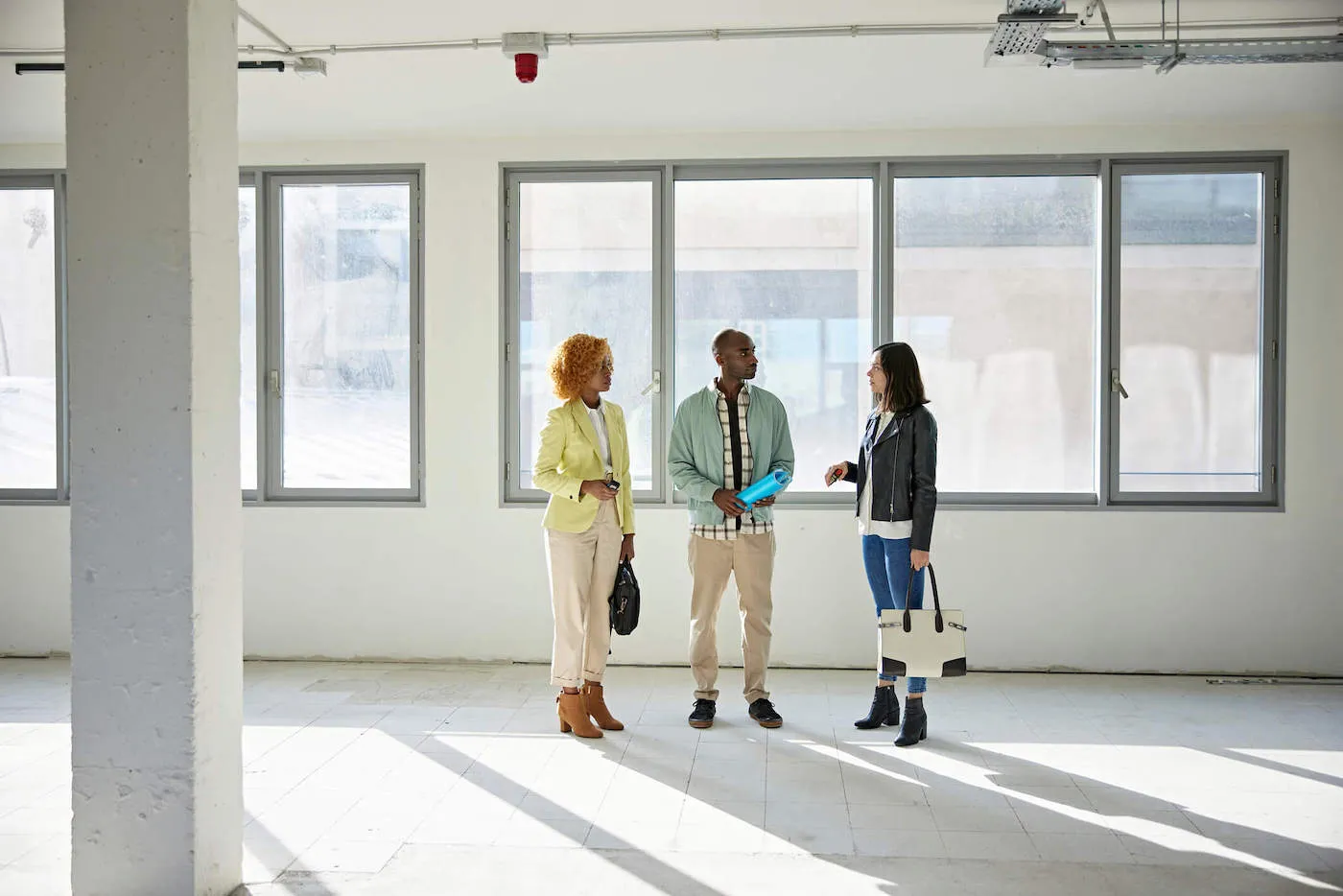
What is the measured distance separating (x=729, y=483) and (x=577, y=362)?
81cm

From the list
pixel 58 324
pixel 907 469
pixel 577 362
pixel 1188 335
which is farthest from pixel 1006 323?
pixel 58 324

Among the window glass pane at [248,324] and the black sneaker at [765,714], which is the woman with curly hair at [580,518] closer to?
the black sneaker at [765,714]

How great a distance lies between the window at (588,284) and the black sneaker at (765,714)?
5.17 feet

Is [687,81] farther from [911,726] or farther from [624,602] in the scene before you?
[911,726]

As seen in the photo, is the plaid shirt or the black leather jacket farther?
the plaid shirt

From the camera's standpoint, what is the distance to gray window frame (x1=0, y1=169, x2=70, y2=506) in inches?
262

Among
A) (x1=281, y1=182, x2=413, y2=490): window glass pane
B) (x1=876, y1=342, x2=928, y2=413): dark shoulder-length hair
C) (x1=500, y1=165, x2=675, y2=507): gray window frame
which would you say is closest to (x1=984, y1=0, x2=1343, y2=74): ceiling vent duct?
(x1=876, y1=342, x2=928, y2=413): dark shoulder-length hair

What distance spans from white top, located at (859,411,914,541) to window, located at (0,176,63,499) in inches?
180

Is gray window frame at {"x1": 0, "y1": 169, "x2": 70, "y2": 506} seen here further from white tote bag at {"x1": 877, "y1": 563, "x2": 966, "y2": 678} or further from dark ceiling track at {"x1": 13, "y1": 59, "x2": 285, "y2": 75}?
white tote bag at {"x1": 877, "y1": 563, "x2": 966, "y2": 678}

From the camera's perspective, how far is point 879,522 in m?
4.77

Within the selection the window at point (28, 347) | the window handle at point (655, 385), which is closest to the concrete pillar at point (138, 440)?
the window handle at point (655, 385)

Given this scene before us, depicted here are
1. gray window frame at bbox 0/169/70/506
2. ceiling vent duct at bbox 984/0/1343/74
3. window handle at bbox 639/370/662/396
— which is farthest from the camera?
gray window frame at bbox 0/169/70/506

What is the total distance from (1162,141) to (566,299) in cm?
316

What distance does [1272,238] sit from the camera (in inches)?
239
